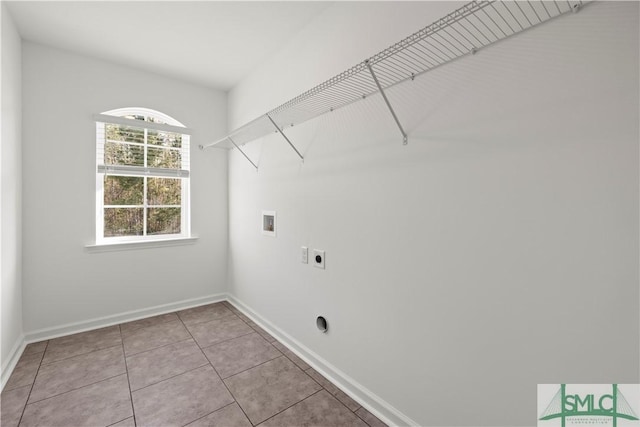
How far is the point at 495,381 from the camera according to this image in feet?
3.84

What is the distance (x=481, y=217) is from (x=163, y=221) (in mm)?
3062

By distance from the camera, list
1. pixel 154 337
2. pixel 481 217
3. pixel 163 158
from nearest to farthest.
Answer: pixel 481 217 → pixel 154 337 → pixel 163 158

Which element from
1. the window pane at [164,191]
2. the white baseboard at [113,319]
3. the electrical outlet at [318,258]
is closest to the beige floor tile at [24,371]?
the white baseboard at [113,319]

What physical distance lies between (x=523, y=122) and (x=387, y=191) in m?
0.67

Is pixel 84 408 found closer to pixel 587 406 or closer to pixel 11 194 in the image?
pixel 11 194

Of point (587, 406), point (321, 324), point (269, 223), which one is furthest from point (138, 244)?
point (587, 406)

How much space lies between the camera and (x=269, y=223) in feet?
8.52

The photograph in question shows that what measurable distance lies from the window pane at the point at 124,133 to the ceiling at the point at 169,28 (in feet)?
1.97

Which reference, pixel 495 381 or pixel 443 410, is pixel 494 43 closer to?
pixel 495 381

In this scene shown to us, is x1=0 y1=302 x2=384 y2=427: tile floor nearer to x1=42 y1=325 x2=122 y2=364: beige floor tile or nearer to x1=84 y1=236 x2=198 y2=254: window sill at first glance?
x1=42 y1=325 x2=122 y2=364: beige floor tile

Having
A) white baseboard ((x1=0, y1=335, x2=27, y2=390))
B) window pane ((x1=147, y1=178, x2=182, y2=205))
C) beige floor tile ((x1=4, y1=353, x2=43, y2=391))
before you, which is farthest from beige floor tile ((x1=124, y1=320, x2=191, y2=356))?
window pane ((x1=147, y1=178, x2=182, y2=205))

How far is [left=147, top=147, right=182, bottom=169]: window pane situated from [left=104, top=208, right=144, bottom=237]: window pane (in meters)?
0.51

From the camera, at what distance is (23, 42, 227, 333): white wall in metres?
2.38

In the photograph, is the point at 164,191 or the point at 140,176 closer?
the point at 140,176
